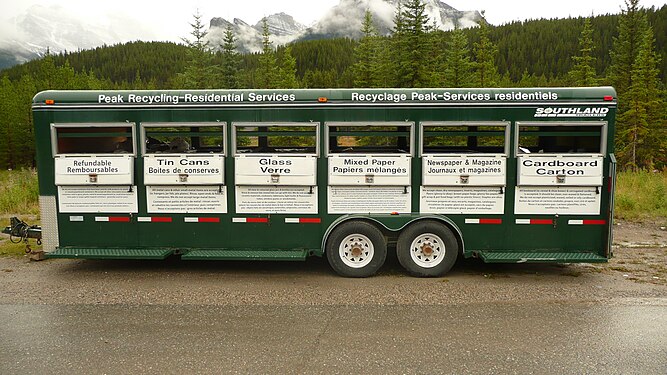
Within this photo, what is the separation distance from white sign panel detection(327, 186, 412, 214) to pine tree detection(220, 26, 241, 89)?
36.1m

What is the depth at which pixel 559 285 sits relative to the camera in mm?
7719

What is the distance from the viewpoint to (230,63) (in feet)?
144

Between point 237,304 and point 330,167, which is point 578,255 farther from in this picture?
point 237,304

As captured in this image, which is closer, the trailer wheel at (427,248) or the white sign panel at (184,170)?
the trailer wheel at (427,248)

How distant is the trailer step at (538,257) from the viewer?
779cm

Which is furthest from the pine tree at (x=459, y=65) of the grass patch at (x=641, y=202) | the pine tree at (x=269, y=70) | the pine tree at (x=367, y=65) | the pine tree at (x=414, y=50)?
the grass patch at (x=641, y=202)

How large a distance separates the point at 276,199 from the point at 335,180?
39.6 inches

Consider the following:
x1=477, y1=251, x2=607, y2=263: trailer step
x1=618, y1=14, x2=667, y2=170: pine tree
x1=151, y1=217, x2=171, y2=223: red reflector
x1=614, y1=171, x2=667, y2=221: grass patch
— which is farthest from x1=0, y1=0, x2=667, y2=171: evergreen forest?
x1=151, y1=217, x2=171, y2=223: red reflector

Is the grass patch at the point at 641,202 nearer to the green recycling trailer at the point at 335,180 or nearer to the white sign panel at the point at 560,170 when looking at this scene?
the white sign panel at the point at 560,170

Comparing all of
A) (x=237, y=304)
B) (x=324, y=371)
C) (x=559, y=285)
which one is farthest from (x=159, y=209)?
(x=559, y=285)

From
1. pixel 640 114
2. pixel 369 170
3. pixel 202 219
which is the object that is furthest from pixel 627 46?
pixel 202 219

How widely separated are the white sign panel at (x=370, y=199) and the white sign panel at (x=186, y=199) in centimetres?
178

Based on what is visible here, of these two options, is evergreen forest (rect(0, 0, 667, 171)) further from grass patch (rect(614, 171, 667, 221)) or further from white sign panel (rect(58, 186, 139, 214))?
white sign panel (rect(58, 186, 139, 214))

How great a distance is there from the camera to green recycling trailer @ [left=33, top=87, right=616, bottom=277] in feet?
25.9
